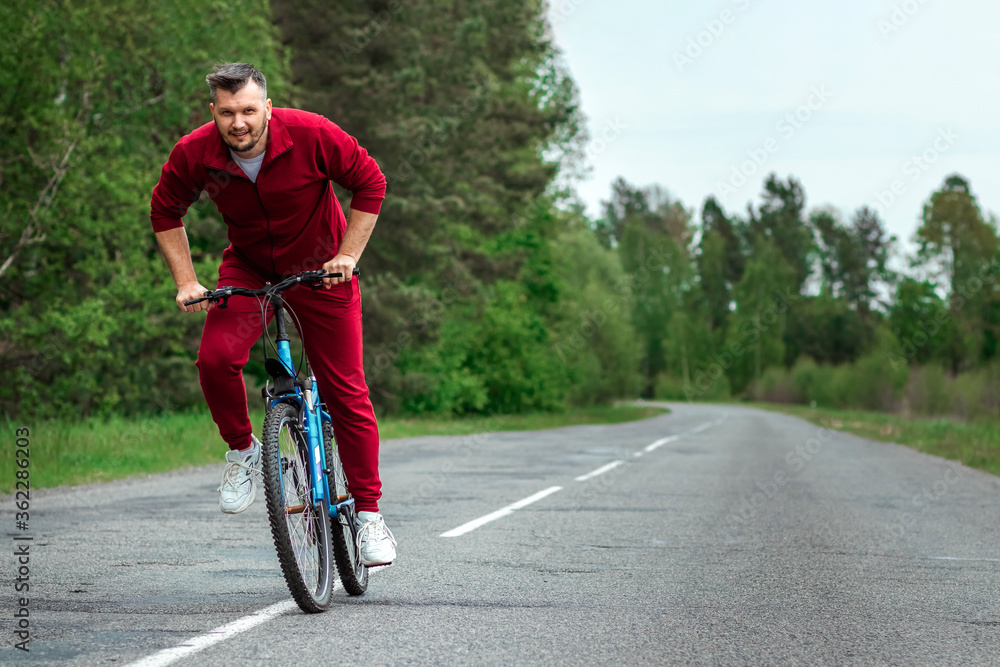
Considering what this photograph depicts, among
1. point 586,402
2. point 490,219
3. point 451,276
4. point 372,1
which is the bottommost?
point 586,402

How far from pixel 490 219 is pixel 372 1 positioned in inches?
383

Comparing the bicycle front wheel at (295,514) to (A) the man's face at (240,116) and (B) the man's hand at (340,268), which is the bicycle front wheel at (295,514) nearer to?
(B) the man's hand at (340,268)

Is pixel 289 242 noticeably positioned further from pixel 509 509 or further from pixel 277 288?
pixel 509 509

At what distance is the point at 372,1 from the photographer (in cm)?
2508

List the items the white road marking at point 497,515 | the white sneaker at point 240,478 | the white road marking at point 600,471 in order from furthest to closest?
the white road marking at point 600,471 < the white road marking at point 497,515 < the white sneaker at point 240,478

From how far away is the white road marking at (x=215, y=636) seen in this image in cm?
329

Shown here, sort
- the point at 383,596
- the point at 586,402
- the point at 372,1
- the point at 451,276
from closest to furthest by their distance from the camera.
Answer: the point at 383,596
the point at 372,1
the point at 451,276
the point at 586,402

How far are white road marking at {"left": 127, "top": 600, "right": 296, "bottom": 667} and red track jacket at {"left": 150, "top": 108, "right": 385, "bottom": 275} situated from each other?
55.1 inches

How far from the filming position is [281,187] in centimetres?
407

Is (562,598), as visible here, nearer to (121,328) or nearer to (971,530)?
(971,530)

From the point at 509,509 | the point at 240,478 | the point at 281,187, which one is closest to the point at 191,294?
the point at 281,187

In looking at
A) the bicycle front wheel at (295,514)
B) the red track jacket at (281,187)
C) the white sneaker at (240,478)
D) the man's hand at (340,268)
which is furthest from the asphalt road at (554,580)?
the red track jacket at (281,187)

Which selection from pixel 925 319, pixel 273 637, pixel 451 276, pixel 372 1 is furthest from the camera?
pixel 925 319

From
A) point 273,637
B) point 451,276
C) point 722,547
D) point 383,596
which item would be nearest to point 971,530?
point 722,547
